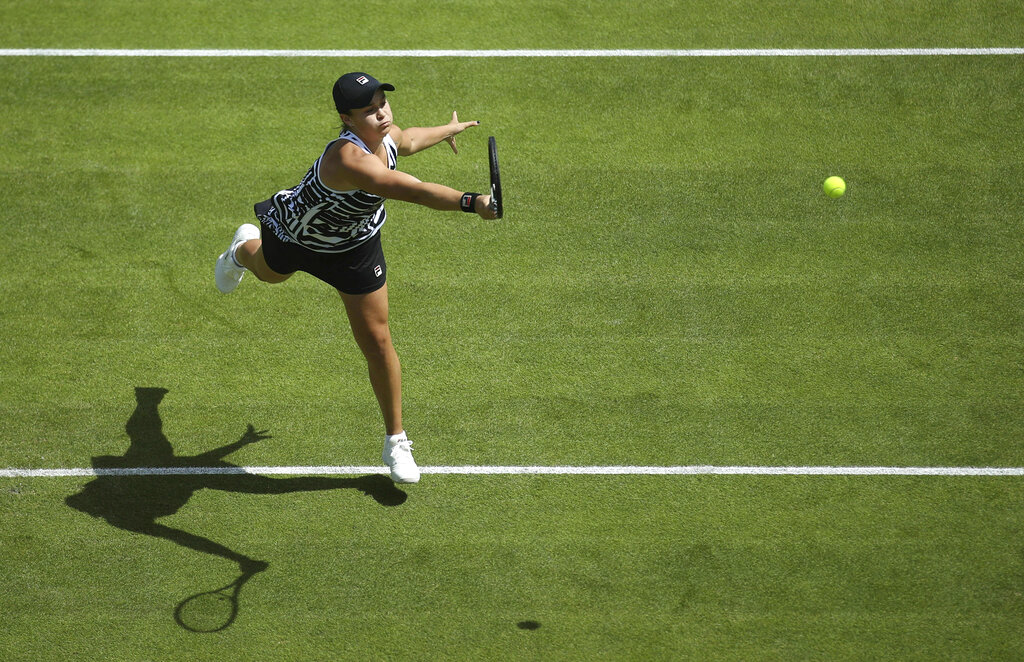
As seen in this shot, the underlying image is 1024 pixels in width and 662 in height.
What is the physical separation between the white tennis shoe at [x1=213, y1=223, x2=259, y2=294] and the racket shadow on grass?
3.49ft

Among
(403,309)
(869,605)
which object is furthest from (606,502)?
(403,309)

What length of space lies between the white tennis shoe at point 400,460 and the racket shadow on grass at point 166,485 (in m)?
0.26

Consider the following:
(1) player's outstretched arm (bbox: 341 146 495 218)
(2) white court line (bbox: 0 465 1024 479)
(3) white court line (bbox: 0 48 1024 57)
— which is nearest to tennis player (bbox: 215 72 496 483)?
(1) player's outstretched arm (bbox: 341 146 495 218)

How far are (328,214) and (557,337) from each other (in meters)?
2.45

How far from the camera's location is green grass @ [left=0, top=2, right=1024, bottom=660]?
639cm

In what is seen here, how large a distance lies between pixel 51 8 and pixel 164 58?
5.32ft

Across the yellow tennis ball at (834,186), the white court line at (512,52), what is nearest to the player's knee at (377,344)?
the yellow tennis ball at (834,186)

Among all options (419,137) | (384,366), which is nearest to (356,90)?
(419,137)

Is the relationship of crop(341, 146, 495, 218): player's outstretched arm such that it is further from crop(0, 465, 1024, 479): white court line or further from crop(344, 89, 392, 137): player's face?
crop(0, 465, 1024, 479): white court line

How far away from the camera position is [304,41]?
1010 cm

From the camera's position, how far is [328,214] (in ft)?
20.0

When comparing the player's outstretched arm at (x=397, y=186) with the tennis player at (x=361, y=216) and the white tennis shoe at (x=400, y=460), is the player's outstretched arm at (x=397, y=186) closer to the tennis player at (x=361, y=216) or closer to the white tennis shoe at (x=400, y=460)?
the tennis player at (x=361, y=216)

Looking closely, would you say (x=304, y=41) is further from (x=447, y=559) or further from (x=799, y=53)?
(x=447, y=559)

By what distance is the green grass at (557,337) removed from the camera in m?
6.39
